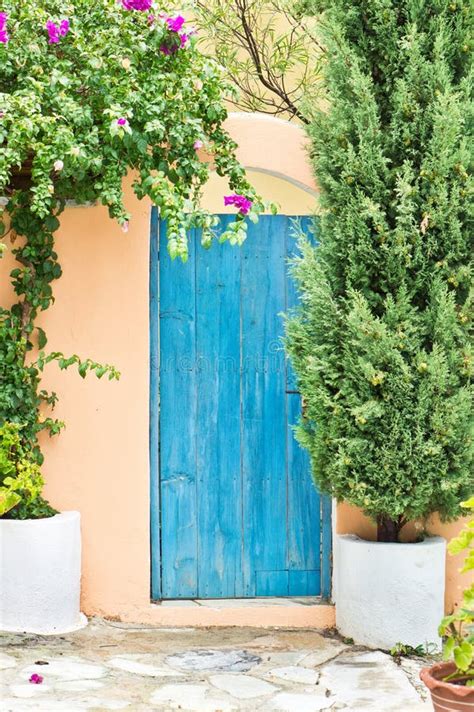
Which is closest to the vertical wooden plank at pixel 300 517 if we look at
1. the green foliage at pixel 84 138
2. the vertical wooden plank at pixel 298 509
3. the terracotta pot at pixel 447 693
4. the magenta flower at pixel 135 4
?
the vertical wooden plank at pixel 298 509

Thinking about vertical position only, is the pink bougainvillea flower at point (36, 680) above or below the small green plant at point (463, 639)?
below

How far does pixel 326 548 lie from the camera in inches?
224

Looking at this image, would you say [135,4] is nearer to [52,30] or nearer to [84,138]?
[52,30]

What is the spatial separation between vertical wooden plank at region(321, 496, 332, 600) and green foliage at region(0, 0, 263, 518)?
1.42 m

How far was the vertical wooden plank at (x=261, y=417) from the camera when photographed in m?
5.69

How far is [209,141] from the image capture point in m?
5.38

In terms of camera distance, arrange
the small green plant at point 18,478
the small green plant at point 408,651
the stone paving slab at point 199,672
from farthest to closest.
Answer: the small green plant at point 18,478 < the small green plant at point 408,651 < the stone paving slab at point 199,672

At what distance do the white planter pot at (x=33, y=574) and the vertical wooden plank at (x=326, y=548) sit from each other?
4.80 ft

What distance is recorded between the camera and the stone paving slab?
4219 mm

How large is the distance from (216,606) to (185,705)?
4.54 feet

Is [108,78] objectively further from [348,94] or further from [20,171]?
[348,94]

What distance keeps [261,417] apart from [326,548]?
0.83 metres

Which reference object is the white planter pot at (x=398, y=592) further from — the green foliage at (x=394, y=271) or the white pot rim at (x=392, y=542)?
the green foliage at (x=394, y=271)

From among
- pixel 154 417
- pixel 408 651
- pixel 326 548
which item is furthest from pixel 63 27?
pixel 408 651
